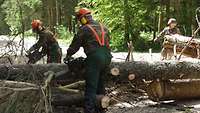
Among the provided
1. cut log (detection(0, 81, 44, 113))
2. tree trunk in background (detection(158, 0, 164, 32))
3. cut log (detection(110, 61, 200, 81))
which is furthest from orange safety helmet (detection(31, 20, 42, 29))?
tree trunk in background (detection(158, 0, 164, 32))

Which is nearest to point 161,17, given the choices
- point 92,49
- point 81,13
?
point 81,13

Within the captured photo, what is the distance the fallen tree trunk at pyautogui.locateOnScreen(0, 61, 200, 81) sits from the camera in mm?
8766

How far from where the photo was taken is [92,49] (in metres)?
8.04

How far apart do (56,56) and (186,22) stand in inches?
635

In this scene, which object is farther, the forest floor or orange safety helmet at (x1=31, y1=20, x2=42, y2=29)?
orange safety helmet at (x1=31, y1=20, x2=42, y2=29)

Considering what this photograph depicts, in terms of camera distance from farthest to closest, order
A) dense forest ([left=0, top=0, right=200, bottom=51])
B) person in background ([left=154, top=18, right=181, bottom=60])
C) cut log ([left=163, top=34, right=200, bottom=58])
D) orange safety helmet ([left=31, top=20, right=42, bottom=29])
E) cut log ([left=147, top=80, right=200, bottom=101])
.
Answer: dense forest ([left=0, top=0, right=200, bottom=51]) < person in background ([left=154, top=18, right=181, bottom=60]) < cut log ([left=163, top=34, right=200, bottom=58]) < orange safety helmet ([left=31, top=20, right=42, bottom=29]) < cut log ([left=147, top=80, right=200, bottom=101])

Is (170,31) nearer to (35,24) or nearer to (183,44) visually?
(183,44)

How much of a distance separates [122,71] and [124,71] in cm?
5

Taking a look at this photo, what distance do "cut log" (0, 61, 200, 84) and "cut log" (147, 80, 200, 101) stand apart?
169 millimetres

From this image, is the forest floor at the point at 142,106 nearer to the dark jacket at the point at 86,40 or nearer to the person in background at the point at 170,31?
the dark jacket at the point at 86,40

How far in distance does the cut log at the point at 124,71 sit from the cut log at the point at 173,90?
169 millimetres

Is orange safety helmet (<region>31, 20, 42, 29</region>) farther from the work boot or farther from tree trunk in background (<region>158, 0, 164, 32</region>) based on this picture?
tree trunk in background (<region>158, 0, 164, 32</region>)

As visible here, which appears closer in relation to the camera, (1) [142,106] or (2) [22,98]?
(2) [22,98]

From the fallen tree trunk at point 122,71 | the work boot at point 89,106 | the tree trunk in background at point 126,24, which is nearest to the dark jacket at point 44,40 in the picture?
the fallen tree trunk at point 122,71
